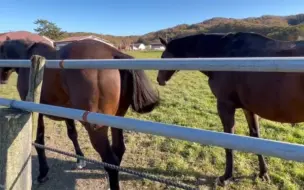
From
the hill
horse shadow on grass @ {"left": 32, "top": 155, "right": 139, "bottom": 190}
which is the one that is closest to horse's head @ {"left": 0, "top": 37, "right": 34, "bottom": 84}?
horse shadow on grass @ {"left": 32, "top": 155, "right": 139, "bottom": 190}

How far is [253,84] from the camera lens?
296 cm

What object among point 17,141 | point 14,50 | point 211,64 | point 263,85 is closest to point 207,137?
point 211,64

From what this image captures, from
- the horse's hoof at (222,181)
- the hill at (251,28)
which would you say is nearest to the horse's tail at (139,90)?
the horse's hoof at (222,181)

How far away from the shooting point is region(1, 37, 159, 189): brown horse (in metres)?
2.68

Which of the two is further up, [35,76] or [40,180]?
[35,76]

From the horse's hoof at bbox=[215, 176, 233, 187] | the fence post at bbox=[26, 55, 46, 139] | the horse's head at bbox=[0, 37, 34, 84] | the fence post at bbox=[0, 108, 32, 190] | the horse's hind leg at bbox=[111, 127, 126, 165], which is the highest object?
the horse's head at bbox=[0, 37, 34, 84]

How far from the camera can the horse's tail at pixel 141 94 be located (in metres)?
2.83

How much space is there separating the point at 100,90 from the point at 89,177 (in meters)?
1.34

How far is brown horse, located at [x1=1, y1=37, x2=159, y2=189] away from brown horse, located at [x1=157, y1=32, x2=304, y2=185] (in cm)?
94

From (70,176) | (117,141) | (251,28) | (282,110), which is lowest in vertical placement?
(70,176)

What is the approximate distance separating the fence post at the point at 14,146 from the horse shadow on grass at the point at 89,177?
68.1 inches

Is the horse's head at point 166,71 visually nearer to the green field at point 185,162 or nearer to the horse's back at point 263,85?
the horse's back at point 263,85

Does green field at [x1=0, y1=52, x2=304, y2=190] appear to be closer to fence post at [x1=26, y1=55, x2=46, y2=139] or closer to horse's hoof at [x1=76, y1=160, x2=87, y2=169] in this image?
horse's hoof at [x1=76, y1=160, x2=87, y2=169]

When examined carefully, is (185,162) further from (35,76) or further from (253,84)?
(35,76)
